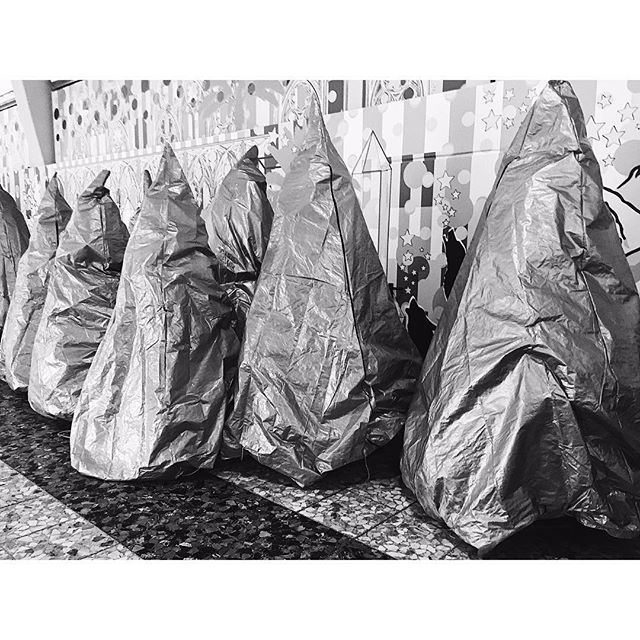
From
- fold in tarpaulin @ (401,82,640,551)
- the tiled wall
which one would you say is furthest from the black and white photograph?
the tiled wall

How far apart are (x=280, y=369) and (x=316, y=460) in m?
0.27

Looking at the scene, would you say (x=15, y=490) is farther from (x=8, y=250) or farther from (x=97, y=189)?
(x=8, y=250)

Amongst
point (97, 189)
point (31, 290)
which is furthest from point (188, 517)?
point (31, 290)

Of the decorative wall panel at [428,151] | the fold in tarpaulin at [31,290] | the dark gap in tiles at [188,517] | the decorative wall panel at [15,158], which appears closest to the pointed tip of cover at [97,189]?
the fold in tarpaulin at [31,290]

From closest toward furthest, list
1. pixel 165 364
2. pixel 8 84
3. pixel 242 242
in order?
pixel 165 364 → pixel 242 242 → pixel 8 84

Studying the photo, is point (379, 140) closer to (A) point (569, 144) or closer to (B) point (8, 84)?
(A) point (569, 144)

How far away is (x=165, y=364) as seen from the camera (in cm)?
158

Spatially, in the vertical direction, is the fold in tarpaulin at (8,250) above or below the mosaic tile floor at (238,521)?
above

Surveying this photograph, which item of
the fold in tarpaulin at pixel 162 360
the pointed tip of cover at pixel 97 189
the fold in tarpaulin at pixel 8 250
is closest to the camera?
the fold in tarpaulin at pixel 162 360

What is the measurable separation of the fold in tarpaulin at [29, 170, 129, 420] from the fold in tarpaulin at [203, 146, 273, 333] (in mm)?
410

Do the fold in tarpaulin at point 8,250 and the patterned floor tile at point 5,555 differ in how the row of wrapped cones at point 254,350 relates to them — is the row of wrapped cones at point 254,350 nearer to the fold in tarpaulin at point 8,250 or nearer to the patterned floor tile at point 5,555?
the patterned floor tile at point 5,555

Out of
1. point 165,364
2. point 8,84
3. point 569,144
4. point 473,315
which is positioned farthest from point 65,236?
point 8,84

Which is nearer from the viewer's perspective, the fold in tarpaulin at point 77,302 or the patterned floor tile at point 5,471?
the patterned floor tile at point 5,471

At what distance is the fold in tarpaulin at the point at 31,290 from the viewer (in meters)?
2.31
